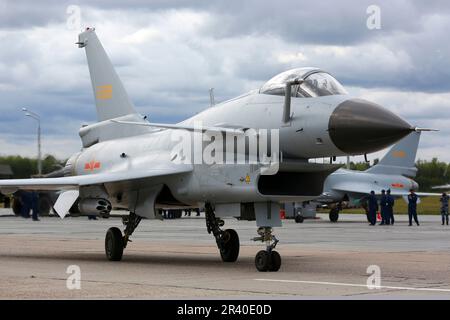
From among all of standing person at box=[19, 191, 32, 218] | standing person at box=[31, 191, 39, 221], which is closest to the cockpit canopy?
standing person at box=[31, 191, 39, 221]

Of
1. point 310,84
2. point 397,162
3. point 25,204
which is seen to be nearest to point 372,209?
point 397,162

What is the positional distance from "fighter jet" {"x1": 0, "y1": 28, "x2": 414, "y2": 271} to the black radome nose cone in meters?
0.01

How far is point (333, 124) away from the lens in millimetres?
11898

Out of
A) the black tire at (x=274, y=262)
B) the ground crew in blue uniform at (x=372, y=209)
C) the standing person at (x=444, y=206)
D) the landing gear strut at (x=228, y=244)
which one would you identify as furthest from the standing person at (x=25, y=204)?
the black tire at (x=274, y=262)

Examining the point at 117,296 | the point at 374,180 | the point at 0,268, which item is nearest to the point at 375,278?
the point at 117,296

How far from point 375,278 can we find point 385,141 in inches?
77.5

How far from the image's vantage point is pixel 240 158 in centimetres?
1303

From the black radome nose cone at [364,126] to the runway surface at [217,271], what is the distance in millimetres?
1956

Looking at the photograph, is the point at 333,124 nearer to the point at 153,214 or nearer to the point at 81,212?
the point at 153,214

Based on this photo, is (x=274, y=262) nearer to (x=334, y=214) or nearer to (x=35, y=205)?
(x=334, y=214)

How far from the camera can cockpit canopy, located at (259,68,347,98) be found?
12.4 meters

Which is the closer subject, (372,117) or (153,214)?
(372,117)

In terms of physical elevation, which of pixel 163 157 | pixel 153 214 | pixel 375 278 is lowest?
pixel 375 278
